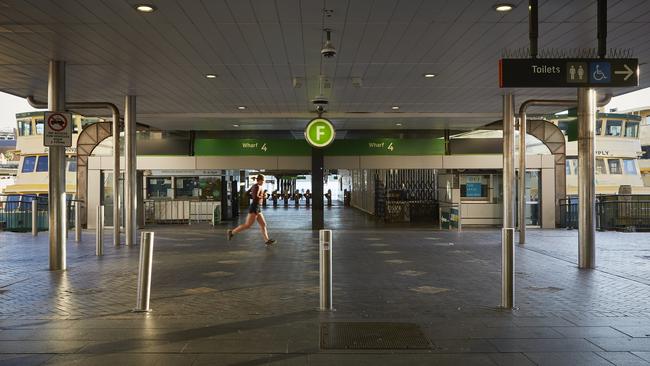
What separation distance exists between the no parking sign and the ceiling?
1.10m

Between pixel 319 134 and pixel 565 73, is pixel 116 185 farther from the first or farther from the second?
pixel 565 73

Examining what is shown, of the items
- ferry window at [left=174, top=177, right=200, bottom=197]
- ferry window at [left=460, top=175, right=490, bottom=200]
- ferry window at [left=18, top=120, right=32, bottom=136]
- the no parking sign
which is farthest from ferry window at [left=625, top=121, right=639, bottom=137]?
A: ferry window at [left=18, top=120, right=32, bottom=136]

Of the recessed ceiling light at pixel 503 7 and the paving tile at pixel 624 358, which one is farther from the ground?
the recessed ceiling light at pixel 503 7

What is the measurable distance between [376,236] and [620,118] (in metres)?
25.3

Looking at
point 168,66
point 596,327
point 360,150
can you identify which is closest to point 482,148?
point 360,150

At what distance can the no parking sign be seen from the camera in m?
10.1

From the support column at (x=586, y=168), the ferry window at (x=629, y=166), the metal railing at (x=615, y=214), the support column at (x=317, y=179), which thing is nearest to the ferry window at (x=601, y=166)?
the ferry window at (x=629, y=166)

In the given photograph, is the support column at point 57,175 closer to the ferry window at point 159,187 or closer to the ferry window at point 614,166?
the ferry window at point 159,187

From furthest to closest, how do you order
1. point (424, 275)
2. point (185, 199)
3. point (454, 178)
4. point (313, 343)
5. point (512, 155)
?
1. point (185, 199)
2. point (454, 178)
3. point (512, 155)
4. point (424, 275)
5. point (313, 343)

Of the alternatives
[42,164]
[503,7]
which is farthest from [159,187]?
[503,7]

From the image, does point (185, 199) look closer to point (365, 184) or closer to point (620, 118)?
point (365, 184)

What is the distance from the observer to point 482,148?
69.1 ft

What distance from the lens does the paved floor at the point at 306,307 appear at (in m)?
5.05

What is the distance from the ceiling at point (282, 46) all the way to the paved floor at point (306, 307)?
3.91 m
